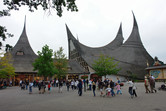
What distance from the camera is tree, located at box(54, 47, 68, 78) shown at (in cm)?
3128

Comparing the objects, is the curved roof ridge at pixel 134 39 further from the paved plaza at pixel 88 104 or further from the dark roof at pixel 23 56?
the paved plaza at pixel 88 104

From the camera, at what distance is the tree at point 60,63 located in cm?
3128

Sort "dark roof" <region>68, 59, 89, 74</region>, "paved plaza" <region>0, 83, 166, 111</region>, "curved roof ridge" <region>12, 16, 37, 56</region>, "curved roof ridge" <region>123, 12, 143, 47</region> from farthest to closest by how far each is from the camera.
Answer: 1. "curved roof ridge" <region>123, 12, 143, 47</region>
2. "dark roof" <region>68, 59, 89, 74</region>
3. "curved roof ridge" <region>12, 16, 37, 56</region>
4. "paved plaza" <region>0, 83, 166, 111</region>

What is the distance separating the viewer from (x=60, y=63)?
3162 centimetres

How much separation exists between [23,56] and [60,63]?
10.3 metres

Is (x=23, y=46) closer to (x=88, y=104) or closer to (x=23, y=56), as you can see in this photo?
(x=23, y=56)

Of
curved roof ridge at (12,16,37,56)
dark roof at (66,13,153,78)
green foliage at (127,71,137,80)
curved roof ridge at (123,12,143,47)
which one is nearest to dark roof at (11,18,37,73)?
curved roof ridge at (12,16,37,56)

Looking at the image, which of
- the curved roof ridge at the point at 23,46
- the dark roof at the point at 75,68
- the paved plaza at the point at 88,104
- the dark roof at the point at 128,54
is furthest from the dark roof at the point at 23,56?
the paved plaza at the point at 88,104

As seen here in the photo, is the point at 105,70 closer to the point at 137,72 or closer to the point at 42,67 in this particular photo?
the point at 42,67

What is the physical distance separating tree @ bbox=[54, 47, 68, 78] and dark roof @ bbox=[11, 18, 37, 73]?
582 centimetres

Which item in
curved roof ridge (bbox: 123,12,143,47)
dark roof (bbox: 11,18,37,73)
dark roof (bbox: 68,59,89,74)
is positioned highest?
curved roof ridge (bbox: 123,12,143,47)

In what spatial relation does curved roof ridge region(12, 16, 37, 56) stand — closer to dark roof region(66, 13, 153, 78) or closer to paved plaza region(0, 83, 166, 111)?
dark roof region(66, 13, 153, 78)

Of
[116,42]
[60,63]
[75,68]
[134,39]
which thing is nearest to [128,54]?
[134,39]

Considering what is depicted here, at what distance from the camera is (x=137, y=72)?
1521 inches
